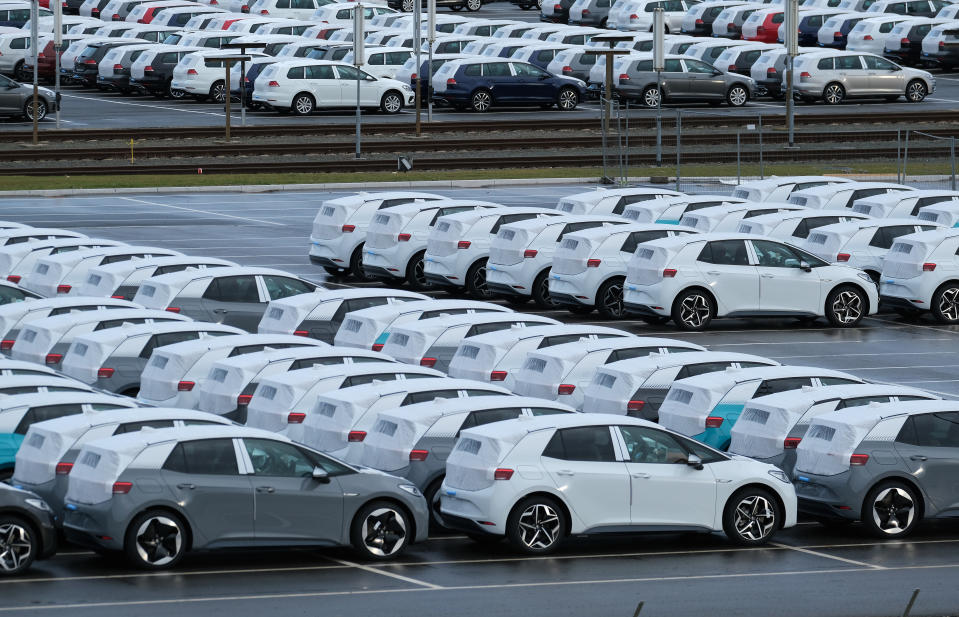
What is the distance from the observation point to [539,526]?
15.7 m

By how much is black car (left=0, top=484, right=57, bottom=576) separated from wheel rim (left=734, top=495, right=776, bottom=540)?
18.4 feet

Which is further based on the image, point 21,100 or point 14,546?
point 21,100

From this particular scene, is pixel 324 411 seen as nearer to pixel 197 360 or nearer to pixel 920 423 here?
pixel 197 360

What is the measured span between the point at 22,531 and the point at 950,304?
667 inches

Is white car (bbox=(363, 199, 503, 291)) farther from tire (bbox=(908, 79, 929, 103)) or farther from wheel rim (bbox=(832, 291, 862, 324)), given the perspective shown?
tire (bbox=(908, 79, 929, 103))

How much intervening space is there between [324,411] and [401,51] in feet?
129

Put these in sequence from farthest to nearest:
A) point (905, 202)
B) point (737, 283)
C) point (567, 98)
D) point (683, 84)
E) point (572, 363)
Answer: point (567, 98) → point (683, 84) → point (905, 202) → point (737, 283) → point (572, 363)

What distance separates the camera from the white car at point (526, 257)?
28.5 m

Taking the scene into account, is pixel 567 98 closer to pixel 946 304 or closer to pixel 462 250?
pixel 462 250

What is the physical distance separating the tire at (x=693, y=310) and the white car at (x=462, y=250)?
352 cm

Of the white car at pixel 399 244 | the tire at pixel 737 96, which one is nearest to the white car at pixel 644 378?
the white car at pixel 399 244

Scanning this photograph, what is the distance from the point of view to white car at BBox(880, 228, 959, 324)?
27781mm

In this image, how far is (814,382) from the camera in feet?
60.8

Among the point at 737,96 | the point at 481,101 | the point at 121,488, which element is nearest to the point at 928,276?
the point at 121,488
